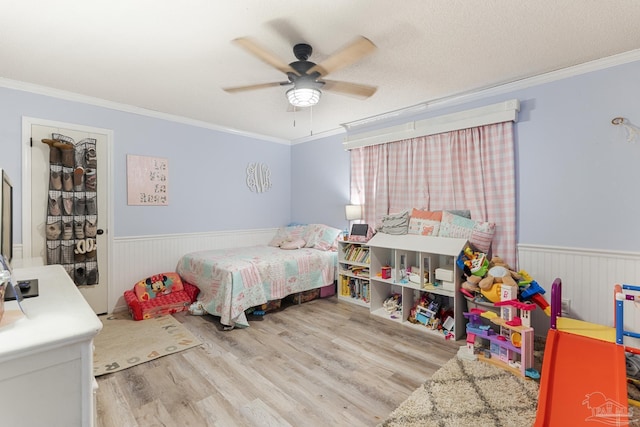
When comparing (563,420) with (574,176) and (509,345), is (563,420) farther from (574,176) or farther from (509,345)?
(574,176)

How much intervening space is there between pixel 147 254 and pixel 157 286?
45cm

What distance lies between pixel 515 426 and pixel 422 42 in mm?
2509

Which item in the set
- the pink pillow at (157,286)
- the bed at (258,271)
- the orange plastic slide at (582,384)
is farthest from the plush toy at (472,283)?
the pink pillow at (157,286)

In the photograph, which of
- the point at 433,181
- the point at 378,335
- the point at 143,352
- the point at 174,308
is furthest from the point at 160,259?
the point at 433,181

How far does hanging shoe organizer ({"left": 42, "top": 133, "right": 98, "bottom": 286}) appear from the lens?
9.99 feet

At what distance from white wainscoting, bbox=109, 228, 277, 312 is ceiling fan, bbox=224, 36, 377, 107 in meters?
2.38

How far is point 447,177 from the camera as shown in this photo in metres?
3.34

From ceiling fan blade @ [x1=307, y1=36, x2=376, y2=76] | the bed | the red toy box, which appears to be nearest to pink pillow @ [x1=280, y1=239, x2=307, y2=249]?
the bed

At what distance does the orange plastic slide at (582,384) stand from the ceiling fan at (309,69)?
215 cm

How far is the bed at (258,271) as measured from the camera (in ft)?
10.1

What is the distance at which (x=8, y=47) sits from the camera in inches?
87.6

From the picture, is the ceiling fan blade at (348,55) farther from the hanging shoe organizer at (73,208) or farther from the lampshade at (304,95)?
the hanging shoe organizer at (73,208)

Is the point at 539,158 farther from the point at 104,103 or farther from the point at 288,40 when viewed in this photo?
the point at 104,103

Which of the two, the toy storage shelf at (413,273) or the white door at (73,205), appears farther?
the white door at (73,205)
